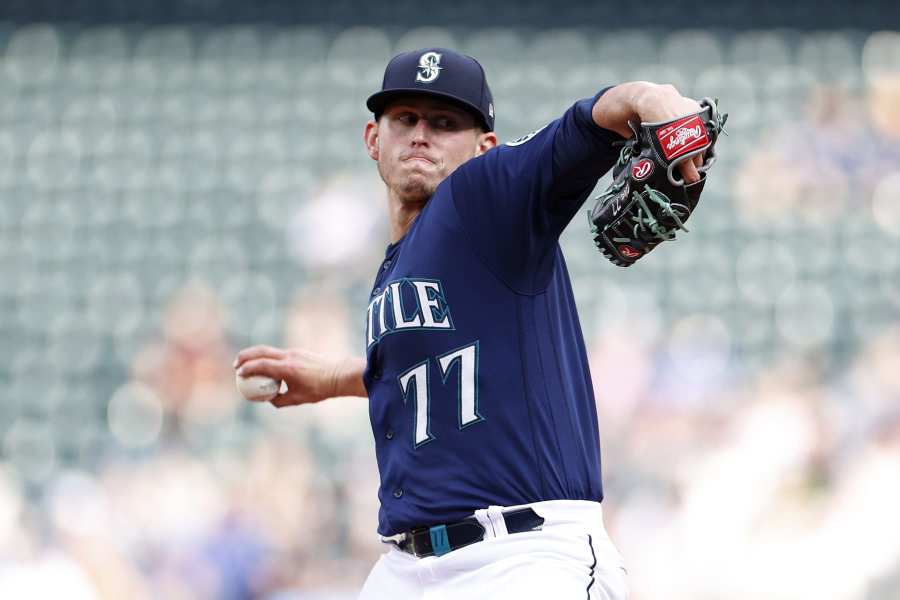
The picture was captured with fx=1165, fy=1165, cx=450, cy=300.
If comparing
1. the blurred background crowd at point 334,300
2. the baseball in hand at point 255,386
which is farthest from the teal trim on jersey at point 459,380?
the blurred background crowd at point 334,300

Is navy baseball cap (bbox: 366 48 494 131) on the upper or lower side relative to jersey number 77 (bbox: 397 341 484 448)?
upper

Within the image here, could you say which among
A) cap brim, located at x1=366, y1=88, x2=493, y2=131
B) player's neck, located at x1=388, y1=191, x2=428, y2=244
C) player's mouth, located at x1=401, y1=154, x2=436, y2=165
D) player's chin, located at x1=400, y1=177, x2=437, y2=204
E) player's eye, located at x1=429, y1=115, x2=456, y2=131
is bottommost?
player's neck, located at x1=388, y1=191, x2=428, y2=244

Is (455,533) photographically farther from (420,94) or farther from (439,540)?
(420,94)

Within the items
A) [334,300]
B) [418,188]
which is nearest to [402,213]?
[418,188]

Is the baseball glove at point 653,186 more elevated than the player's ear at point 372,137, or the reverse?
the player's ear at point 372,137

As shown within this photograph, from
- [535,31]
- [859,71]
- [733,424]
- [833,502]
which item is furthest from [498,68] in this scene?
[833,502]

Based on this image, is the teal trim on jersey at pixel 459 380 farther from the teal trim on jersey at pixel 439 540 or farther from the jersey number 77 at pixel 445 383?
the teal trim on jersey at pixel 439 540

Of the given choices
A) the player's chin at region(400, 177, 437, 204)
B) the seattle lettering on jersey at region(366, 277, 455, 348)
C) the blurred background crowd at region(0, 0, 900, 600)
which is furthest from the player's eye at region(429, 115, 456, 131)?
the blurred background crowd at region(0, 0, 900, 600)

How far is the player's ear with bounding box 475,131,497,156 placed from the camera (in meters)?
→ 2.90

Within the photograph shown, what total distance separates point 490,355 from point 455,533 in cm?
38

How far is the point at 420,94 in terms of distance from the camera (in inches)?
110

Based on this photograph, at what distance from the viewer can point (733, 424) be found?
725cm

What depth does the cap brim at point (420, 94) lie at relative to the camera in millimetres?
2760

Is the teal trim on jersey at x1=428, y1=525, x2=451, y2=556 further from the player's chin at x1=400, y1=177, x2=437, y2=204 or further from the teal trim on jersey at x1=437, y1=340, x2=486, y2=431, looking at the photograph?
the player's chin at x1=400, y1=177, x2=437, y2=204
